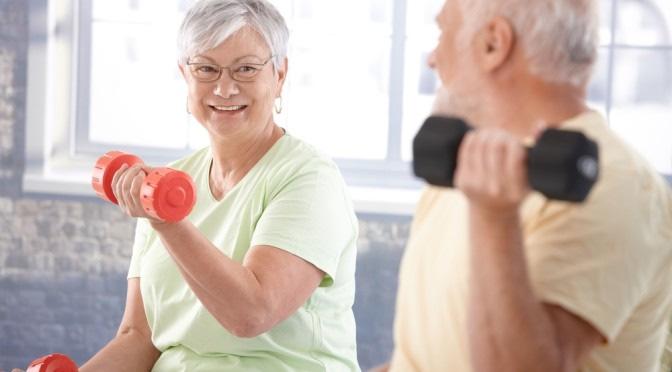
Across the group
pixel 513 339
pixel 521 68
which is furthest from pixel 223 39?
pixel 513 339

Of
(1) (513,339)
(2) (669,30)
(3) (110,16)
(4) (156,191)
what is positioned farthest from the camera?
(3) (110,16)

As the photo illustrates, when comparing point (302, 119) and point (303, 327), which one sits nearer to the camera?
point (303, 327)

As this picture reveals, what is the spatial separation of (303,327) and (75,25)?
3284mm

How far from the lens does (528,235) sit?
122 cm

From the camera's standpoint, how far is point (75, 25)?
494 cm

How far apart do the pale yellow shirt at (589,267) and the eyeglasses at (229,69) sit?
768 mm

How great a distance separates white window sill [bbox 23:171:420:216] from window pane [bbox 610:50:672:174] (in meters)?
0.95

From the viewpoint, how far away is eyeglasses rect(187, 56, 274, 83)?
6.95 feet

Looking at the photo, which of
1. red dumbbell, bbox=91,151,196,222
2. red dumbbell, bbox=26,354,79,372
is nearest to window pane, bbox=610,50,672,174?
red dumbbell, bbox=26,354,79,372

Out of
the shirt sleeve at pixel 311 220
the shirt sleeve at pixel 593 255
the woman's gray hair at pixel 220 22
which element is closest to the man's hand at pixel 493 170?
the shirt sleeve at pixel 593 255

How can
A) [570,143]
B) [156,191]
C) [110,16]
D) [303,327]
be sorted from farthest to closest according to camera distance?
[110,16], [303,327], [156,191], [570,143]

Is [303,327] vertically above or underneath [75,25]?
underneath

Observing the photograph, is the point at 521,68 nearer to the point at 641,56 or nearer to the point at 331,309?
the point at 331,309

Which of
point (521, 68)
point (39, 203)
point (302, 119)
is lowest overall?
point (39, 203)
